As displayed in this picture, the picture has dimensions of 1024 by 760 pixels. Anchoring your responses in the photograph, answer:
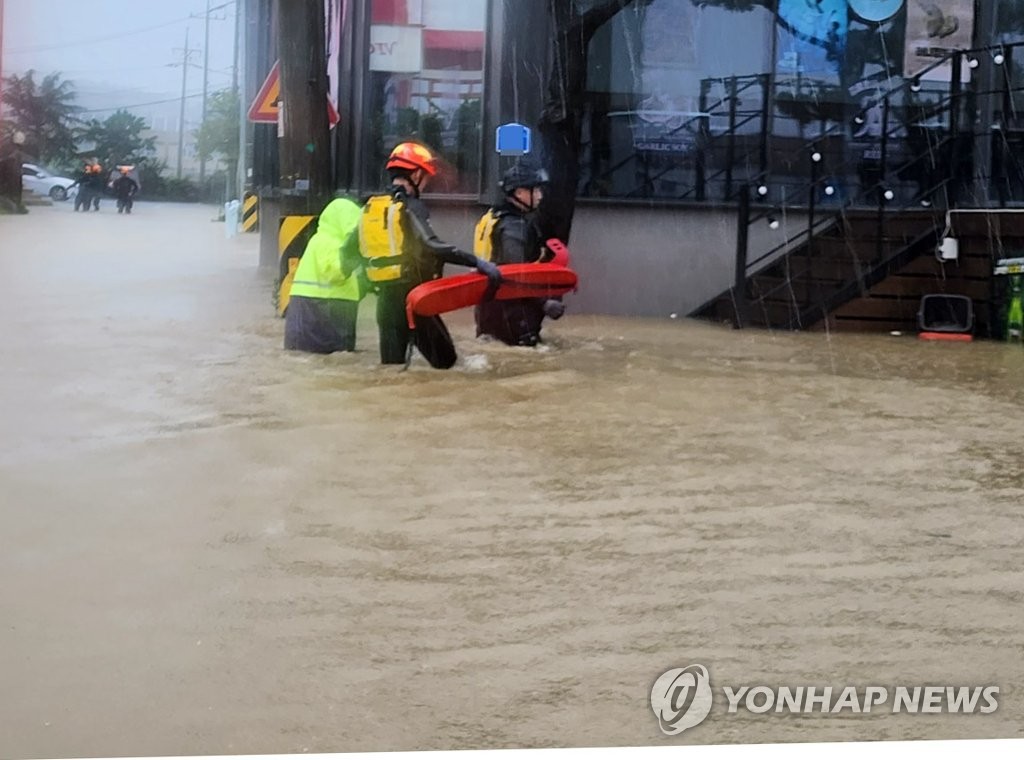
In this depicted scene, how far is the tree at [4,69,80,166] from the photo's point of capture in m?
3.22

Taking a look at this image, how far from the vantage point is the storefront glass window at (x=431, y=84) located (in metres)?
10.7

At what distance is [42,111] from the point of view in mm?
3246

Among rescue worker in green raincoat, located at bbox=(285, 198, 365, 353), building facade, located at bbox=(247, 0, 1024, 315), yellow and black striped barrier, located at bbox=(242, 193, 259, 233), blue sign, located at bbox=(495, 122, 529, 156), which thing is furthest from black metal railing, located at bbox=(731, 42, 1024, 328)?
yellow and black striped barrier, located at bbox=(242, 193, 259, 233)

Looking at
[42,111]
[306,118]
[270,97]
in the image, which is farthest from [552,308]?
[42,111]

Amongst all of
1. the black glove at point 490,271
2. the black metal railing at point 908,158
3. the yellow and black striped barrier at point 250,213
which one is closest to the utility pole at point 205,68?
the yellow and black striped barrier at point 250,213

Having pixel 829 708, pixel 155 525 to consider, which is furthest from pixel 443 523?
pixel 829 708

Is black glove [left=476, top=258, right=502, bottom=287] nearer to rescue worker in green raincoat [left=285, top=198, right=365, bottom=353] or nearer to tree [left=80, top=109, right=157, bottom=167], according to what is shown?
rescue worker in green raincoat [left=285, top=198, right=365, bottom=353]

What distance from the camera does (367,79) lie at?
1095cm

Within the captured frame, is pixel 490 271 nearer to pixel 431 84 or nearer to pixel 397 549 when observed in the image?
pixel 397 549

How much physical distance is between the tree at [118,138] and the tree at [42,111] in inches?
2.0

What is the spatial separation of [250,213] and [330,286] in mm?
2639

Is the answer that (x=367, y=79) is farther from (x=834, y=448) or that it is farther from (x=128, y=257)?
(x=128, y=257)

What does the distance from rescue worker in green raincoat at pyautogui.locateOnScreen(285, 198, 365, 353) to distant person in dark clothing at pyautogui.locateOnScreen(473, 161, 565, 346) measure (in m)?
0.86

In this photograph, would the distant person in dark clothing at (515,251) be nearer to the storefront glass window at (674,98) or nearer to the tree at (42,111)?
the storefront glass window at (674,98)
